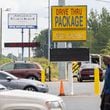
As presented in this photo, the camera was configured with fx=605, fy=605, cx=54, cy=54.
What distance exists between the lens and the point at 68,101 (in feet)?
80.3

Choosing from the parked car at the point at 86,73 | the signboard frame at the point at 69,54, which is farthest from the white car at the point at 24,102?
the parked car at the point at 86,73

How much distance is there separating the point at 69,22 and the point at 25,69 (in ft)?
42.4

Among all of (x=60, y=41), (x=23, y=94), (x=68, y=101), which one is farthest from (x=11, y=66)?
(x=23, y=94)

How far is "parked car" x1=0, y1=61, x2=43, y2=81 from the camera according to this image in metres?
41.6

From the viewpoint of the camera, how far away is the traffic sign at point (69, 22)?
1162 inches

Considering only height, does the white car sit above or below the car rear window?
above

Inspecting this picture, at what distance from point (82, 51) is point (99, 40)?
294 ft

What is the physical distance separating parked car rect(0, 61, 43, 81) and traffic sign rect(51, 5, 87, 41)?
37.6 ft

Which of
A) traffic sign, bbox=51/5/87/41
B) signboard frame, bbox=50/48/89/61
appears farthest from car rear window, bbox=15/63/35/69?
signboard frame, bbox=50/48/89/61

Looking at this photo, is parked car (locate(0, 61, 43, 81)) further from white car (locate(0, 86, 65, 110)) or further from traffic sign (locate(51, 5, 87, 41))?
white car (locate(0, 86, 65, 110))

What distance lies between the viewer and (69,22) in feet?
97.4

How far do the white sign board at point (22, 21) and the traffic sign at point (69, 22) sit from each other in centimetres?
3842

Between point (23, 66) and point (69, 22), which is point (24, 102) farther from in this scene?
point (23, 66)

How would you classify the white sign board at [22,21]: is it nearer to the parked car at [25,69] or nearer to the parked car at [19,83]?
the parked car at [25,69]
